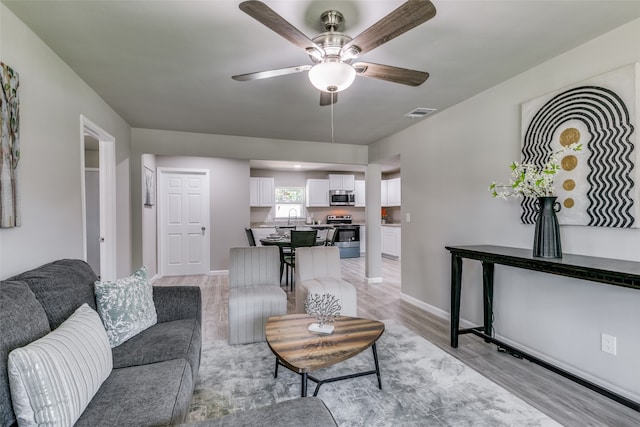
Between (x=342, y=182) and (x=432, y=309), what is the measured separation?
17.1 ft

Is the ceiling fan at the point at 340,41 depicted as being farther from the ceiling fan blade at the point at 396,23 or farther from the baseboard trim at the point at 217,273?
the baseboard trim at the point at 217,273

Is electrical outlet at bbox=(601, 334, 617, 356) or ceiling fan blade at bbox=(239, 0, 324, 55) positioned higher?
ceiling fan blade at bbox=(239, 0, 324, 55)

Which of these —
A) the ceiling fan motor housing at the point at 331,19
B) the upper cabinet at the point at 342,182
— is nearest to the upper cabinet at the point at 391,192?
the upper cabinet at the point at 342,182

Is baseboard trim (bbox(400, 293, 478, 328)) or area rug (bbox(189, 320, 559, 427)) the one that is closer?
area rug (bbox(189, 320, 559, 427))

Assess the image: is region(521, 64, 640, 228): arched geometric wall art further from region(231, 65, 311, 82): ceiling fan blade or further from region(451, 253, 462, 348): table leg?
region(231, 65, 311, 82): ceiling fan blade

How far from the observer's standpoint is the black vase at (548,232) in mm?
2184

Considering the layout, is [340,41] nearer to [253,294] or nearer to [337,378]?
[337,378]

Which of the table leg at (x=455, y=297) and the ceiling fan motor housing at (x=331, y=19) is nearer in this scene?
the ceiling fan motor housing at (x=331, y=19)

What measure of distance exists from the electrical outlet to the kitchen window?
6749 mm

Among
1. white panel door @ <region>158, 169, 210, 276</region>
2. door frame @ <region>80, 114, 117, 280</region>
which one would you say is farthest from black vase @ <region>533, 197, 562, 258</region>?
white panel door @ <region>158, 169, 210, 276</region>

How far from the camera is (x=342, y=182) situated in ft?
28.0

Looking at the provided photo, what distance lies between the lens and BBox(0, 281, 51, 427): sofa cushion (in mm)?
1081

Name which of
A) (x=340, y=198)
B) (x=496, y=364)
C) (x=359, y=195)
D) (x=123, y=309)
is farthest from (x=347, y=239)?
(x=123, y=309)

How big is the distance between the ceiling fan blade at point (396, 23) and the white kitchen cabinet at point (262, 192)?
616 cm
